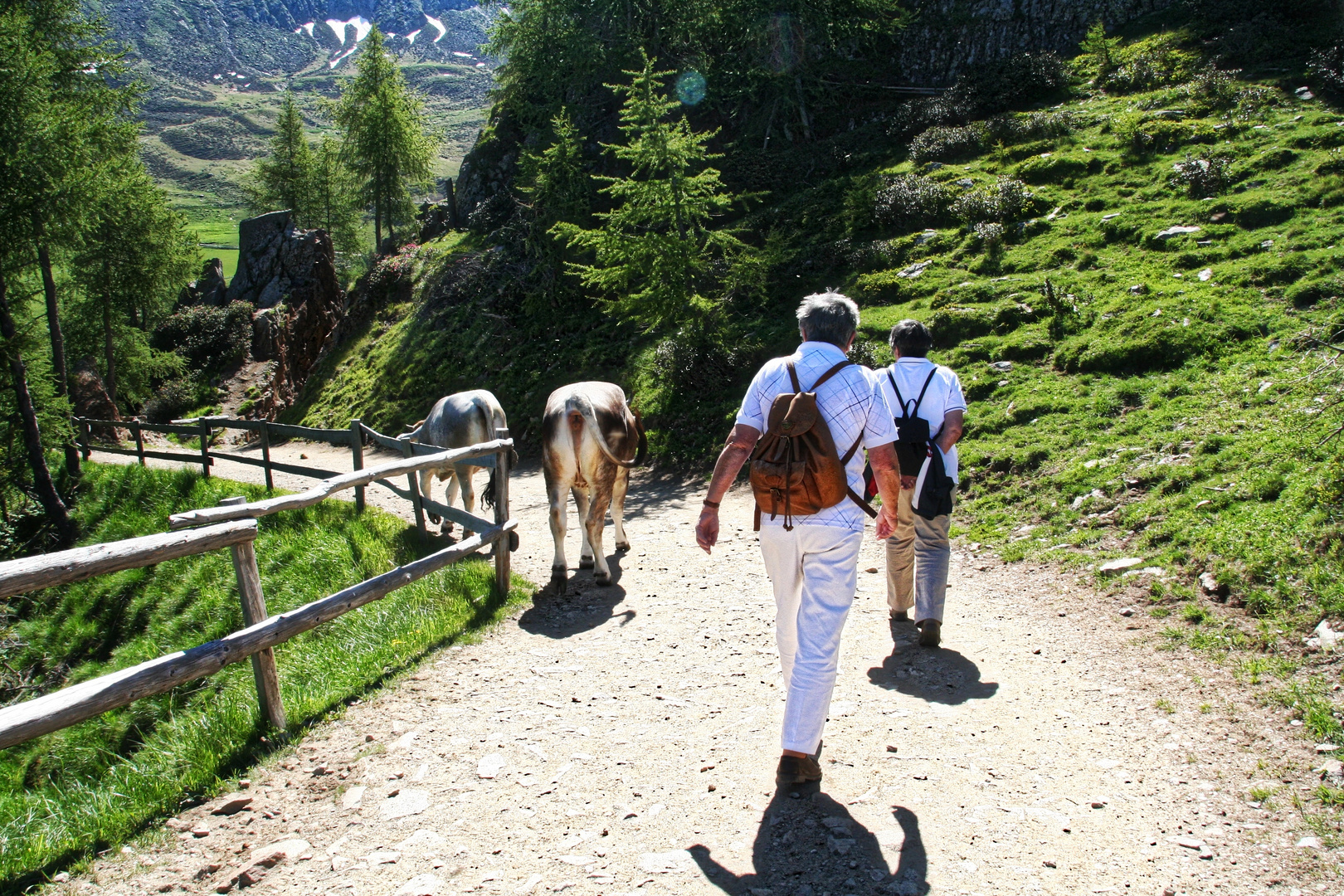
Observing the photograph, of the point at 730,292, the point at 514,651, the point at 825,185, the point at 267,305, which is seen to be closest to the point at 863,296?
the point at 730,292

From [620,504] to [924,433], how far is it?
4.30m

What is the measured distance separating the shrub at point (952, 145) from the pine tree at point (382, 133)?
24.7 meters

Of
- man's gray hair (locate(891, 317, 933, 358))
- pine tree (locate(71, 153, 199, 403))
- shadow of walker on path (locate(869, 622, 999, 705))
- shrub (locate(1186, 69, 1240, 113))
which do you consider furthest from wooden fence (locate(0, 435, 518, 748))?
pine tree (locate(71, 153, 199, 403))

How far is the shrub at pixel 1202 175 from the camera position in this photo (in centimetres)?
1362

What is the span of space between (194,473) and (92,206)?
6.56m

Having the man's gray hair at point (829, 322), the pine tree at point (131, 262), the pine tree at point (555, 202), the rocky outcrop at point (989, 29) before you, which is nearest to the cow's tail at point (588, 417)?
the man's gray hair at point (829, 322)

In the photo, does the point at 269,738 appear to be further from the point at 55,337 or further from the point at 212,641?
the point at 55,337

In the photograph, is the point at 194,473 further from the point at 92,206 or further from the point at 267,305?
the point at 267,305

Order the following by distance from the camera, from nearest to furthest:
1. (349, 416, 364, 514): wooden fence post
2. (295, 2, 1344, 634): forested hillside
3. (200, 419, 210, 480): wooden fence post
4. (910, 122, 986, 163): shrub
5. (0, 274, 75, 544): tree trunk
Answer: (295, 2, 1344, 634): forested hillside
(349, 416, 364, 514): wooden fence post
(0, 274, 75, 544): tree trunk
(200, 419, 210, 480): wooden fence post
(910, 122, 986, 163): shrub

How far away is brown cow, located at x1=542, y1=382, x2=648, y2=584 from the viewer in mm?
7859

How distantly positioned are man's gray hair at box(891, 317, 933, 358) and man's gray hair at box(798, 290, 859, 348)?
1.64m

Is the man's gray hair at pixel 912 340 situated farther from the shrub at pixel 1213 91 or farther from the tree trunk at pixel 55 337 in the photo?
the tree trunk at pixel 55 337

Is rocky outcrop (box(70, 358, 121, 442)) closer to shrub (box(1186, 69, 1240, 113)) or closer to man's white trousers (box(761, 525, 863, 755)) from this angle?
man's white trousers (box(761, 525, 863, 755))

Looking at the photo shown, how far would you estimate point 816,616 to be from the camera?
382 centimetres
